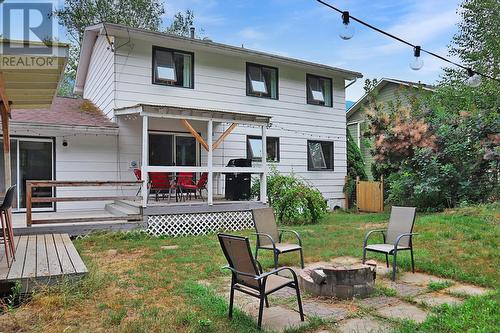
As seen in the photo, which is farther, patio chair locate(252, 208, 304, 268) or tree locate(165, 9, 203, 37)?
tree locate(165, 9, 203, 37)

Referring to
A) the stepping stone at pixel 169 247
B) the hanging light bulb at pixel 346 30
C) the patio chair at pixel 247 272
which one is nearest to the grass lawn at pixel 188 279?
the stepping stone at pixel 169 247

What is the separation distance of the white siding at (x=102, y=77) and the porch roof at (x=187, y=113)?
118cm

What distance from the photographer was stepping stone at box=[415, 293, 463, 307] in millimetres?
4277

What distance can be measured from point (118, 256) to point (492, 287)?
5.86 meters

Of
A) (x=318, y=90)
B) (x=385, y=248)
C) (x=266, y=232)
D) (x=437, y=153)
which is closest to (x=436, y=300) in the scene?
(x=385, y=248)

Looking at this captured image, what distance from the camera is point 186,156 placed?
1237cm

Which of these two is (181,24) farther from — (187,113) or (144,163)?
(144,163)

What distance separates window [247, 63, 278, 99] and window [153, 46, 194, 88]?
2.23 m

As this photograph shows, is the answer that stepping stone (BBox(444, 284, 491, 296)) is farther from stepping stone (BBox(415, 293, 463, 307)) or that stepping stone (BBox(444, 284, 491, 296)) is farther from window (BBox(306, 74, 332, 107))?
window (BBox(306, 74, 332, 107))

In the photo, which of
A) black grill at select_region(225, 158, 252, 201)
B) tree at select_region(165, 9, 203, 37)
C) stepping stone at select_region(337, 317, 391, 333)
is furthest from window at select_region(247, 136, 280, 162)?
tree at select_region(165, 9, 203, 37)

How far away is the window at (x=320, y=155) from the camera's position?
48.9ft

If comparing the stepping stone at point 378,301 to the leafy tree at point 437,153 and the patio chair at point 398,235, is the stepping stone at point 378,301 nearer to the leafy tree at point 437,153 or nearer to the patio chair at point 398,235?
the patio chair at point 398,235

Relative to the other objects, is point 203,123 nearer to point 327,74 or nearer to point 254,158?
point 254,158

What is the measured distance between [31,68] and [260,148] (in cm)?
892
